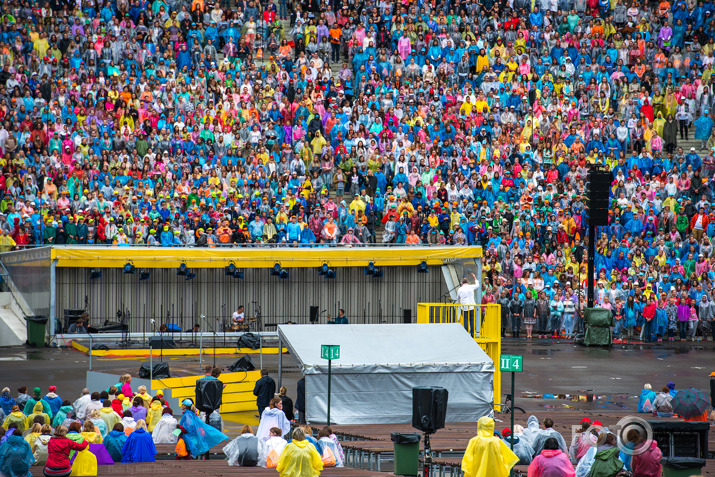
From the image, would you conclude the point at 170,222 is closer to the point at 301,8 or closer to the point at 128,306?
the point at 128,306

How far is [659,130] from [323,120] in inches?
494

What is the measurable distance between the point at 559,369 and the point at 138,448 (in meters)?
14.7

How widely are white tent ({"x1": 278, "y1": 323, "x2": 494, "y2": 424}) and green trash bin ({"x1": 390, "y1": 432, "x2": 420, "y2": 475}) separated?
5.40 m

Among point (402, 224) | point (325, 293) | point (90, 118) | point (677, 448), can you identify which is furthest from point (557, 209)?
point (677, 448)

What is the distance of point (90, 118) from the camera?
38.4m

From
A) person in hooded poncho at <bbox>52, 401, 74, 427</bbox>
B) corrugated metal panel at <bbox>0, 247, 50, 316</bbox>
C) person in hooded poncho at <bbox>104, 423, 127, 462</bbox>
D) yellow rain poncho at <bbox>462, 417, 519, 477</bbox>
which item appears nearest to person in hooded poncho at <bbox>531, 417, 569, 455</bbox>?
yellow rain poncho at <bbox>462, 417, 519, 477</bbox>

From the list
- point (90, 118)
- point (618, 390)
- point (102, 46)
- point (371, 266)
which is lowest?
point (618, 390)

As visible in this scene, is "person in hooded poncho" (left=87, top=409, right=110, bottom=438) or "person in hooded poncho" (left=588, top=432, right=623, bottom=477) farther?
"person in hooded poncho" (left=87, top=409, right=110, bottom=438)

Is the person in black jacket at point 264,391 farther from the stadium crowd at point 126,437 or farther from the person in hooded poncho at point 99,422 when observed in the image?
the person in hooded poncho at point 99,422

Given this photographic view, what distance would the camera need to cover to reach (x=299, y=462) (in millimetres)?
14648

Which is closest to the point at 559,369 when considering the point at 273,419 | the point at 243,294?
the point at 243,294

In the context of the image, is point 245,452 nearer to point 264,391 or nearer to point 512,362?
point 512,362

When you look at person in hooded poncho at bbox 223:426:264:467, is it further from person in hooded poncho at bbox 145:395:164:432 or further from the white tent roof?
the white tent roof

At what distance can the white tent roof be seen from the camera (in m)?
22.8
